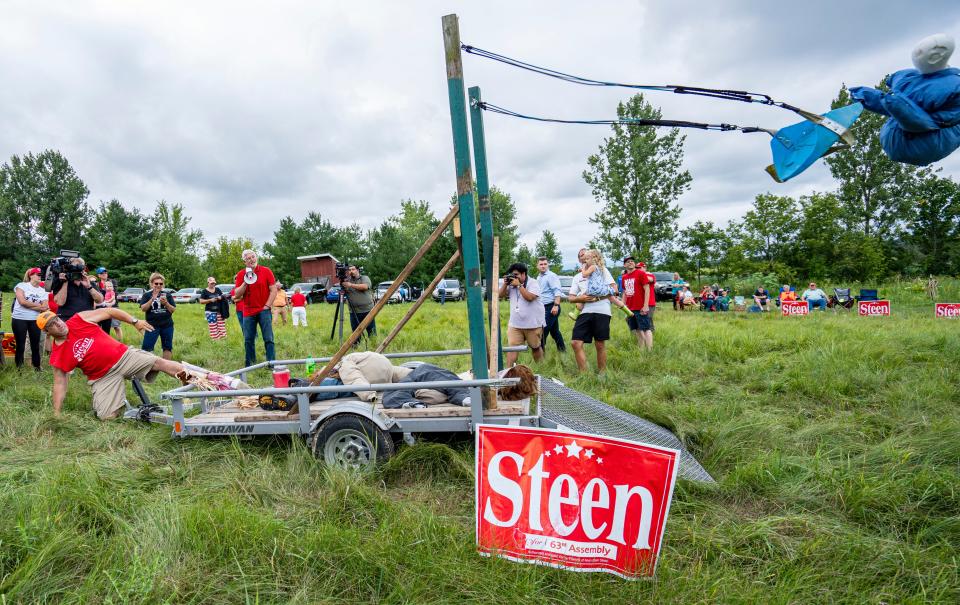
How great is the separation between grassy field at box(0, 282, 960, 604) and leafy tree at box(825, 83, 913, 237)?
137ft

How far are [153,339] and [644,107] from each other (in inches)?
1488

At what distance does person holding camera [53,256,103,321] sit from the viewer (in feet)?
21.4

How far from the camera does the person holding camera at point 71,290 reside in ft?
21.4

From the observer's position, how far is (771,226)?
3281cm

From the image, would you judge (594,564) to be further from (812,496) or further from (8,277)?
(8,277)

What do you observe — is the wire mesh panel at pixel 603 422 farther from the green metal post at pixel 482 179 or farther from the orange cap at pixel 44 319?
the orange cap at pixel 44 319

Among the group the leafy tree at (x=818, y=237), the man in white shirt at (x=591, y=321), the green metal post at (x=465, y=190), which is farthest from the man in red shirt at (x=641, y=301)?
the leafy tree at (x=818, y=237)

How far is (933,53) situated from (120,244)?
5493 centimetres

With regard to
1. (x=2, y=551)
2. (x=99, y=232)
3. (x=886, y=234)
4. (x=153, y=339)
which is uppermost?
(x=99, y=232)

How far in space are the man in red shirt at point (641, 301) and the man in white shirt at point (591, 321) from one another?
1784 millimetres

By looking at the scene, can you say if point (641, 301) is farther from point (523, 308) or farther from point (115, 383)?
point (115, 383)

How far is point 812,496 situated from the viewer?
9.70ft

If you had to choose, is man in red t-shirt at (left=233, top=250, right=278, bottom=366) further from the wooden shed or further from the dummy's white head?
the wooden shed

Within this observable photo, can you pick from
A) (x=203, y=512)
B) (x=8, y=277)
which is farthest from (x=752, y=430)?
(x=8, y=277)
